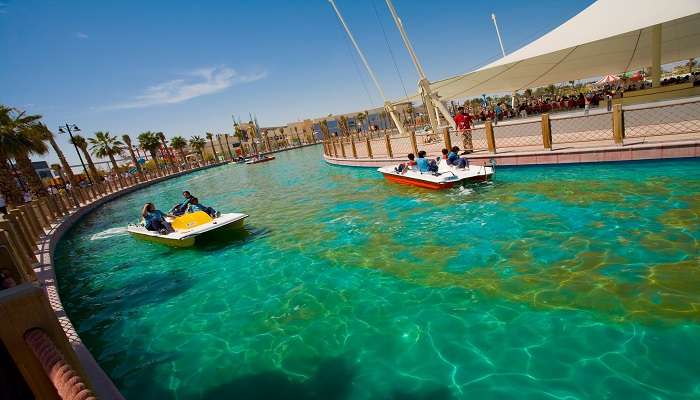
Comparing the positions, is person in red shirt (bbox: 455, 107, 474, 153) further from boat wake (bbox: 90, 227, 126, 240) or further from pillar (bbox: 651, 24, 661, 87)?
boat wake (bbox: 90, 227, 126, 240)

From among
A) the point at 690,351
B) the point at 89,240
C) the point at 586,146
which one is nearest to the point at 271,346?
the point at 690,351

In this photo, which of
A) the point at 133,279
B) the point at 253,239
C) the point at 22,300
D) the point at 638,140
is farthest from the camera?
the point at 638,140

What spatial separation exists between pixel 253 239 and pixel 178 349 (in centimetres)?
552

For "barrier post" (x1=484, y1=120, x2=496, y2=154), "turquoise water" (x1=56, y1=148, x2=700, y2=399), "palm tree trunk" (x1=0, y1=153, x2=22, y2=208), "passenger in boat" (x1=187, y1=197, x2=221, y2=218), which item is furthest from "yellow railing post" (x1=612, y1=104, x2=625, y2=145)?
"palm tree trunk" (x1=0, y1=153, x2=22, y2=208)

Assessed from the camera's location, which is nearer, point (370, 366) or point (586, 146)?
point (370, 366)

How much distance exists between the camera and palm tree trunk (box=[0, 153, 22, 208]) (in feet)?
66.1

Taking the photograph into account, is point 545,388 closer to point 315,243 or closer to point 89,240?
point 315,243

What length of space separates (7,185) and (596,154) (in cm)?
2968

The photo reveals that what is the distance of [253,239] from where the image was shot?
11375 mm

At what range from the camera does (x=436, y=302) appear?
6039mm

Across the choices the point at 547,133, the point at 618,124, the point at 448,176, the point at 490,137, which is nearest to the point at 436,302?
the point at 448,176

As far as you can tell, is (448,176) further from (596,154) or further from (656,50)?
(656,50)

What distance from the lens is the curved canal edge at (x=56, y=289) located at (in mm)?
4508

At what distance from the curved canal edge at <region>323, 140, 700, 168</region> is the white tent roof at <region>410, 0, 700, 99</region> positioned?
4.35 metres
